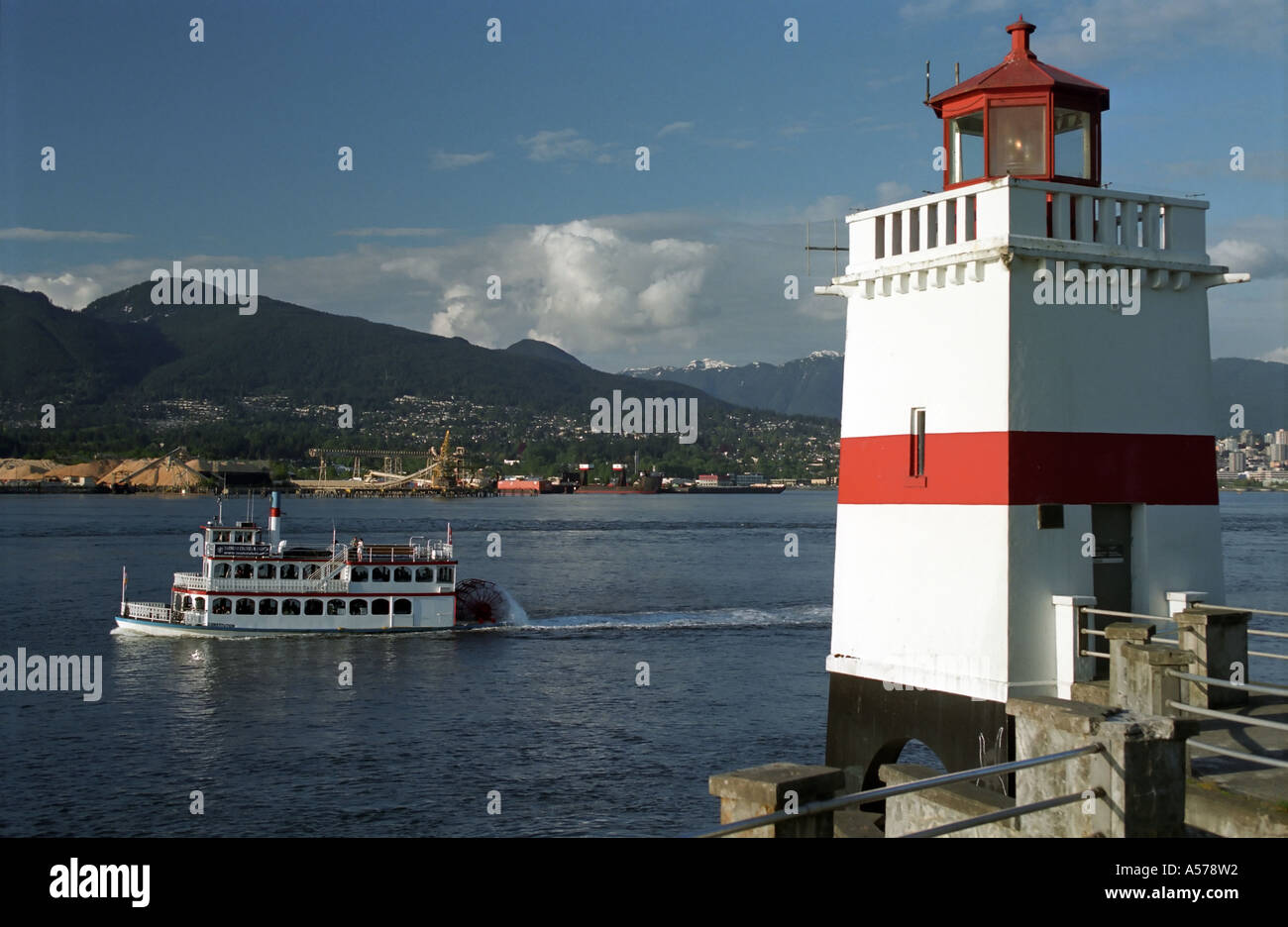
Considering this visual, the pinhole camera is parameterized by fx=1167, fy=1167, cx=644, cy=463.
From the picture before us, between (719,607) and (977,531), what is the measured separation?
4964cm

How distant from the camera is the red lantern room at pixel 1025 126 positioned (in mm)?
13766

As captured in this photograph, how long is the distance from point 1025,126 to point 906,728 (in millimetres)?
7250

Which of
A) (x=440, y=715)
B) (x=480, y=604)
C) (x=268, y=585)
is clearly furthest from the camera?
(x=480, y=604)

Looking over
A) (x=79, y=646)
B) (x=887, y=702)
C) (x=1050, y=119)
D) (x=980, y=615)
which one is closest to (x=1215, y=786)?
(x=980, y=615)

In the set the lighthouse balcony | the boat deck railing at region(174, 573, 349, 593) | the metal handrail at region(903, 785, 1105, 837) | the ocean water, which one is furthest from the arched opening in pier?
the boat deck railing at region(174, 573, 349, 593)

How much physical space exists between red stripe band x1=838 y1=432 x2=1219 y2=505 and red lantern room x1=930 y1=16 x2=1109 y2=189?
3209mm

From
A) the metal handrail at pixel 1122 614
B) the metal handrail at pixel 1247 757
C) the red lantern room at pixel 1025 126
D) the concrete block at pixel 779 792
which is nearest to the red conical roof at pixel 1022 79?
the red lantern room at pixel 1025 126

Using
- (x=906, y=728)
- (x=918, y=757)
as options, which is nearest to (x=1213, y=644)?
(x=906, y=728)

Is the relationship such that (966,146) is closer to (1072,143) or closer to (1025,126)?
(1025,126)

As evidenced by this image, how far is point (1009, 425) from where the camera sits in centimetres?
1243

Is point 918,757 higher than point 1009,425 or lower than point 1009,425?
lower

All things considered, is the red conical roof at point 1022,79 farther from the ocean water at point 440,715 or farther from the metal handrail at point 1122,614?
the ocean water at point 440,715
